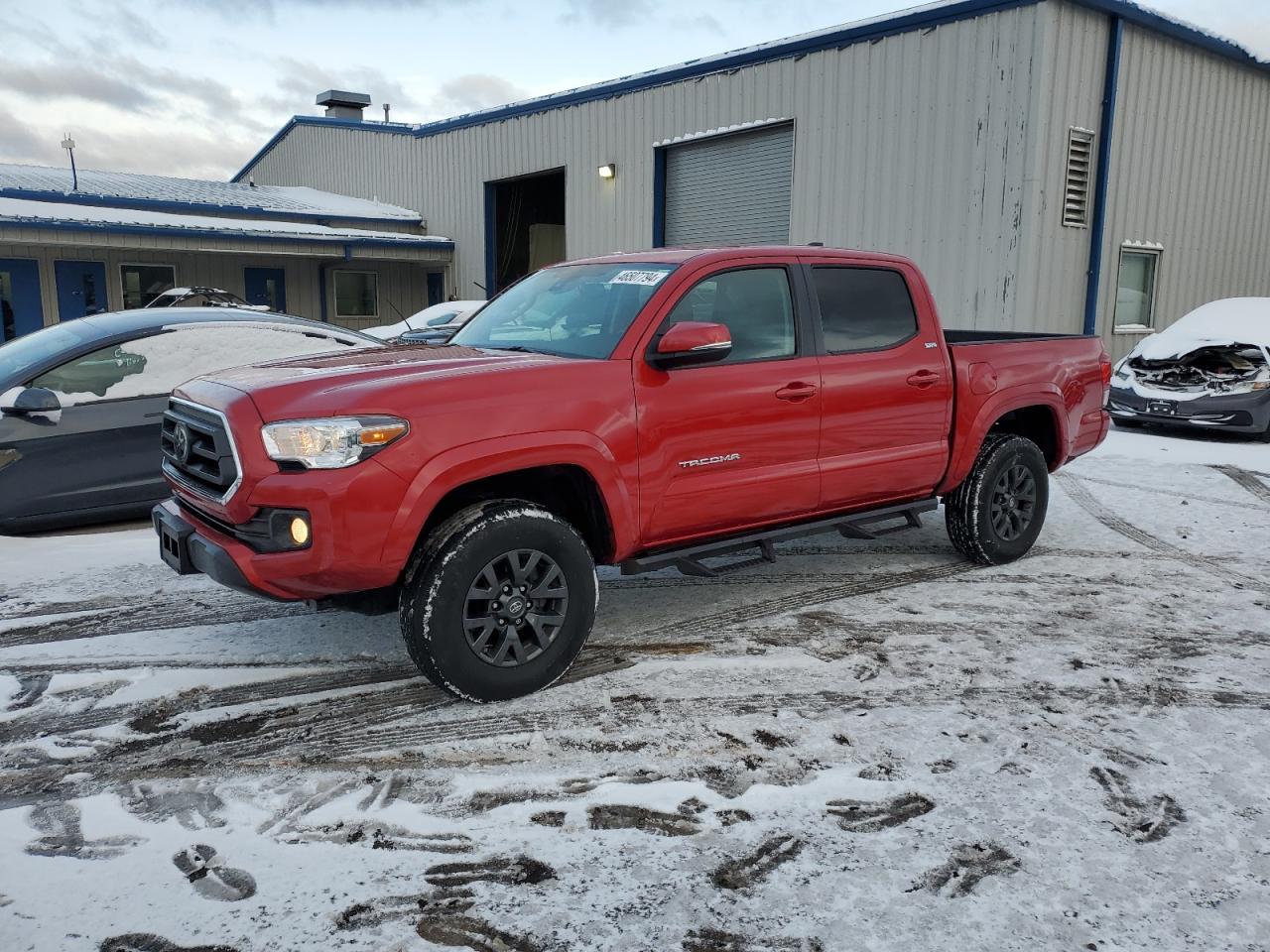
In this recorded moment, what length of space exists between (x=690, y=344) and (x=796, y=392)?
0.87m

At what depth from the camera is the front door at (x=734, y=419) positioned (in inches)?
163

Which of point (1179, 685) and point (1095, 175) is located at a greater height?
point (1095, 175)

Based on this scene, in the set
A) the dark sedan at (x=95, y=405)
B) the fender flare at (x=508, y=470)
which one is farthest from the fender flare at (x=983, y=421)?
the dark sedan at (x=95, y=405)

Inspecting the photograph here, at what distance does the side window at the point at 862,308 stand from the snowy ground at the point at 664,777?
1.43m

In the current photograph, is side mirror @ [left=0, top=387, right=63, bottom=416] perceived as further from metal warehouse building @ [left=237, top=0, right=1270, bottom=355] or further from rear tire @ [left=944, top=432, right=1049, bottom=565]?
metal warehouse building @ [left=237, top=0, right=1270, bottom=355]

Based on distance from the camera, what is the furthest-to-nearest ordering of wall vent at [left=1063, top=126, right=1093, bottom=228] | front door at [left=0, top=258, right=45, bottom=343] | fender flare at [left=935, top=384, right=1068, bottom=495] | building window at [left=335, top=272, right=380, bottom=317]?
building window at [left=335, top=272, right=380, bottom=317]
front door at [left=0, top=258, right=45, bottom=343]
wall vent at [left=1063, top=126, right=1093, bottom=228]
fender flare at [left=935, top=384, right=1068, bottom=495]

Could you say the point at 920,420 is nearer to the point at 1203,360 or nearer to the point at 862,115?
the point at 1203,360

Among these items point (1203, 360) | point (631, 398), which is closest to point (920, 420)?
point (631, 398)

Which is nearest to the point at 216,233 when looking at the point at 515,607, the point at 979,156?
the point at 979,156

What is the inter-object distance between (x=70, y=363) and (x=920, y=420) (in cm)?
536

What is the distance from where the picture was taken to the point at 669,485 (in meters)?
4.18

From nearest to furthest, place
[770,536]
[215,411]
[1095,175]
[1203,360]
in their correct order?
[215,411], [770,536], [1203,360], [1095,175]

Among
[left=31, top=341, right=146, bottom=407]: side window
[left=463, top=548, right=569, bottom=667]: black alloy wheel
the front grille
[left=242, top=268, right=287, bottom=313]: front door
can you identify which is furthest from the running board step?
[left=242, top=268, right=287, bottom=313]: front door

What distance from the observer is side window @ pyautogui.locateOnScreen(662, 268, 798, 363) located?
4.49 m
